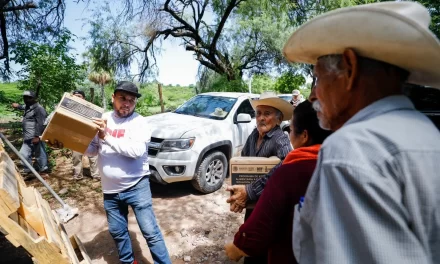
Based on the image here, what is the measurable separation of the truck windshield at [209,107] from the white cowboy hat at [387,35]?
14.0 ft

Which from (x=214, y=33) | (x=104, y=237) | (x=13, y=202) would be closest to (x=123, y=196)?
(x=13, y=202)

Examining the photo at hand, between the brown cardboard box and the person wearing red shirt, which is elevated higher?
the brown cardboard box

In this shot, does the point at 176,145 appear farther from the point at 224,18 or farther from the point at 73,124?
the point at 224,18

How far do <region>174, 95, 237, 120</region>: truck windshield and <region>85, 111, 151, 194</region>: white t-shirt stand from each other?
272cm

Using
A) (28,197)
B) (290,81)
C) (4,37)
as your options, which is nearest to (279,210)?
(28,197)

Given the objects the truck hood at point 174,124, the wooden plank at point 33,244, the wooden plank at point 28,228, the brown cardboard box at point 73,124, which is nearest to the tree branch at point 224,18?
the truck hood at point 174,124

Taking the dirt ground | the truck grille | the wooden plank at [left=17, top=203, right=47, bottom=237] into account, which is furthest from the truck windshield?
the wooden plank at [left=17, top=203, right=47, bottom=237]

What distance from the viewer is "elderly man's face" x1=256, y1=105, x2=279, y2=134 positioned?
2.64 m

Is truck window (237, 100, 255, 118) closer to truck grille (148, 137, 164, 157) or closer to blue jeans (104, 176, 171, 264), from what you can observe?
truck grille (148, 137, 164, 157)

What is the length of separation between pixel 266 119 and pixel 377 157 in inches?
80.1

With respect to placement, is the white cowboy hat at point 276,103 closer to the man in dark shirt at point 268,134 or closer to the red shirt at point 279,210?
the man in dark shirt at point 268,134

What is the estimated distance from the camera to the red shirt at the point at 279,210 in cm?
126

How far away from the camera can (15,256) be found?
3123 millimetres

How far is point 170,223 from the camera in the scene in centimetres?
388
